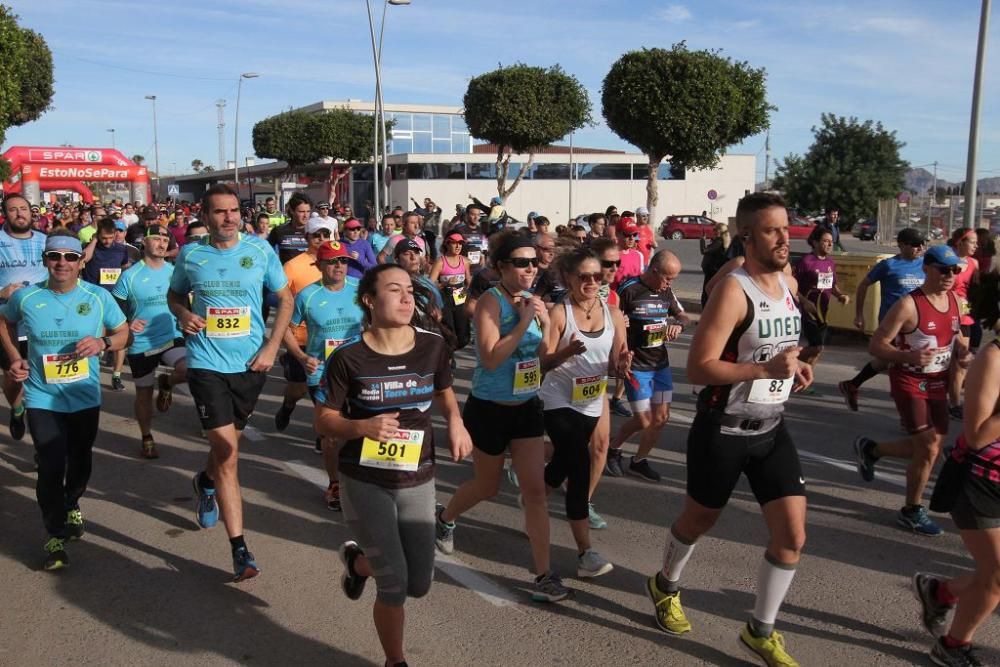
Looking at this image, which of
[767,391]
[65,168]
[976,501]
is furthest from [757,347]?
[65,168]

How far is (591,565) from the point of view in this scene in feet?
14.9

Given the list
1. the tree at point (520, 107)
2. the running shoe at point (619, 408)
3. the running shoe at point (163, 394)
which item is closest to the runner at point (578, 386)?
the running shoe at point (619, 408)

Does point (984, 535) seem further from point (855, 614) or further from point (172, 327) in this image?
point (172, 327)

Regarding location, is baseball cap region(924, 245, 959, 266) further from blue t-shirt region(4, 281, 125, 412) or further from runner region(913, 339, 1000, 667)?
blue t-shirt region(4, 281, 125, 412)

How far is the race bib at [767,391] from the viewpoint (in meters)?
3.52

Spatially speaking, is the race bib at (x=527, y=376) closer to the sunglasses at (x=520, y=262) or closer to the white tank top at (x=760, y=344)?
the sunglasses at (x=520, y=262)

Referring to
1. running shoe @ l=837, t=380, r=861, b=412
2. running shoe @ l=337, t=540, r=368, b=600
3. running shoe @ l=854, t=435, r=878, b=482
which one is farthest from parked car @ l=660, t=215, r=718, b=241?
running shoe @ l=337, t=540, r=368, b=600

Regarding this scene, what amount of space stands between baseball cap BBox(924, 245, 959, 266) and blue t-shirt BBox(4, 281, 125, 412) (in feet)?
16.0

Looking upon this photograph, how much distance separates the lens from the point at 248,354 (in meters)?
4.88

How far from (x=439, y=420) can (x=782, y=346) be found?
4.98 meters

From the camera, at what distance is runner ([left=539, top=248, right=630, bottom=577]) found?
14.6 ft

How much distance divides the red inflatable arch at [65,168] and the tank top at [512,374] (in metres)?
35.0

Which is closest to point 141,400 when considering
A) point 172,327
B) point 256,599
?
point 172,327

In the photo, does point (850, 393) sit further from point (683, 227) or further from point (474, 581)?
point (683, 227)
